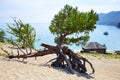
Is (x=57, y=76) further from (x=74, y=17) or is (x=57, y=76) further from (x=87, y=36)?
(x=87, y=36)

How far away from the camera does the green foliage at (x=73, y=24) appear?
5447 cm

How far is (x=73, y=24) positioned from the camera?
5466 cm

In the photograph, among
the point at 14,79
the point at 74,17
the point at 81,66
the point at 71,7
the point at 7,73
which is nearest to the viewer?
the point at 14,79

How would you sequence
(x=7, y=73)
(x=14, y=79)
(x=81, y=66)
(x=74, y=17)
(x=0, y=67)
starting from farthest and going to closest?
1. (x=74, y=17)
2. (x=81, y=66)
3. (x=0, y=67)
4. (x=7, y=73)
5. (x=14, y=79)

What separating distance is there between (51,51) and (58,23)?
40247 millimetres

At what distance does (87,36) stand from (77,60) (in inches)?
1588

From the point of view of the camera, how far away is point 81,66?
1889 centimetres

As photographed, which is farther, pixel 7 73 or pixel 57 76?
pixel 57 76

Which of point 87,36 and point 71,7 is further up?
point 71,7

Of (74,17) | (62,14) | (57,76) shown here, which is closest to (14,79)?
(57,76)

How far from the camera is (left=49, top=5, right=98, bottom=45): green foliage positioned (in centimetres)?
5447

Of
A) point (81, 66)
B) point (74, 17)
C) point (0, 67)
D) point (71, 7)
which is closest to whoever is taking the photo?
point (0, 67)

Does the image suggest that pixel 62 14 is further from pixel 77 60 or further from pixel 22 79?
pixel 22 79

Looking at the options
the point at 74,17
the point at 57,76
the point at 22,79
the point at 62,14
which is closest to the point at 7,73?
the point at 22,79
